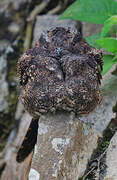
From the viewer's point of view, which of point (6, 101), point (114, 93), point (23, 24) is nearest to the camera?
point (114, 93)

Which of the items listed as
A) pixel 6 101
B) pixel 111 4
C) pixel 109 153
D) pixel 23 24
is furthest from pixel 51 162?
pixel 23 24

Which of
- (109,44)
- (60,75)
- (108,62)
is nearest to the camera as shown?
(60,75)

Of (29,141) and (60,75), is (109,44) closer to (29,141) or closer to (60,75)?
(60,75)

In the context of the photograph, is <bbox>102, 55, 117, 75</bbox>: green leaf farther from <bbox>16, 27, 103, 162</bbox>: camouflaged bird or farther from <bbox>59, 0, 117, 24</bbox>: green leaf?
<bbox>59, 0, 117, 24</bbox>: green leaf

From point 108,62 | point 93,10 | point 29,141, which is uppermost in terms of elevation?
point 93,10

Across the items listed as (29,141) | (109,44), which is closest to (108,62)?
(109,44)

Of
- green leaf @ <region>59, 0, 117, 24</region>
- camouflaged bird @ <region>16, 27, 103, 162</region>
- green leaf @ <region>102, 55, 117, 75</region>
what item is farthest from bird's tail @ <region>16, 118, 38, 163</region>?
green leaf @ <region>59, 0, 117, 24</region>

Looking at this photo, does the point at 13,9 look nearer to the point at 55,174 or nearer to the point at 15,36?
the point at 15,36

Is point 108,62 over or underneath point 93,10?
underneath
